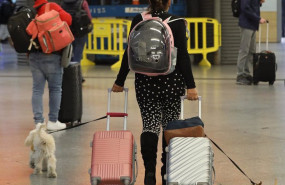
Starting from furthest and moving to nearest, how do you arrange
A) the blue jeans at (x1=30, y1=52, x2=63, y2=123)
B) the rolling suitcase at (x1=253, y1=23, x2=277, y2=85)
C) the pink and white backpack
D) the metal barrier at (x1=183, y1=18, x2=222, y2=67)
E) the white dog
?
1. the metal barrier at (x1=183, y1=18, x2=222, y2=67)
2. the rolling suitcase at (x1=253, y1=23, x2=277, y2=85)
3. the blue jeans at (x1=30, y1=52, x2=63, y2=123)
4. the white dog
5. the pink and white backpack

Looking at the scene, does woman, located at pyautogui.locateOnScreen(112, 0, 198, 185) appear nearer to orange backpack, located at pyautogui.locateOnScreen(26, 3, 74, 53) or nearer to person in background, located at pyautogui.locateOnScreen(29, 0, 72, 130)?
orange backpack, located at pyautogui.locateOnScreen(26, 3, 74, 53)

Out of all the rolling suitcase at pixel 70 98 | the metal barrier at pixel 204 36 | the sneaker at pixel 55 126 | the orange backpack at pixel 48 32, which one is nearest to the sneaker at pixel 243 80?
the metal barrier at pixel 204 36

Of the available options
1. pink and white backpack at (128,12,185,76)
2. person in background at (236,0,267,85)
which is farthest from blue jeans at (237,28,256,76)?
pink and white backpack at (128,12,185,76)

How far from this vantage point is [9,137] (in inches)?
367

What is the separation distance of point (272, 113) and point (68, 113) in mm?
2861

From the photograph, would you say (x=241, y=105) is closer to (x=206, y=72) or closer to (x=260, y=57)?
(x=260, y=57)

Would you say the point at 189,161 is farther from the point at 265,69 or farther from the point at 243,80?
the point at 243,80

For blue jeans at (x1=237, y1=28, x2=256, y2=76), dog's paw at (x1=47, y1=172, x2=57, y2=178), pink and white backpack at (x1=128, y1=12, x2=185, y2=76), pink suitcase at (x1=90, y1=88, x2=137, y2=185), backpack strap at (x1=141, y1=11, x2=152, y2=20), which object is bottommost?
blue jeans at (x1=237, y1=28, x2=256, y2=76)

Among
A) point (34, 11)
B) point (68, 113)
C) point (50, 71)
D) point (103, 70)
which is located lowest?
point (103, 70)

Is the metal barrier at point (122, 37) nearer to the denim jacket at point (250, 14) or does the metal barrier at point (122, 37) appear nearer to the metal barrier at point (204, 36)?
the metal barrier at point (204, 36)

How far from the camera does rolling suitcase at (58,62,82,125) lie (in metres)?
9.92

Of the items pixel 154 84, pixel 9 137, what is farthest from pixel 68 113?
pixel 154 84

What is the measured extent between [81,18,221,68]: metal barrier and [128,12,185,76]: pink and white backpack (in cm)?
1262

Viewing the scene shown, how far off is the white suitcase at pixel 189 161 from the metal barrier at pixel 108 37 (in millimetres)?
13223
